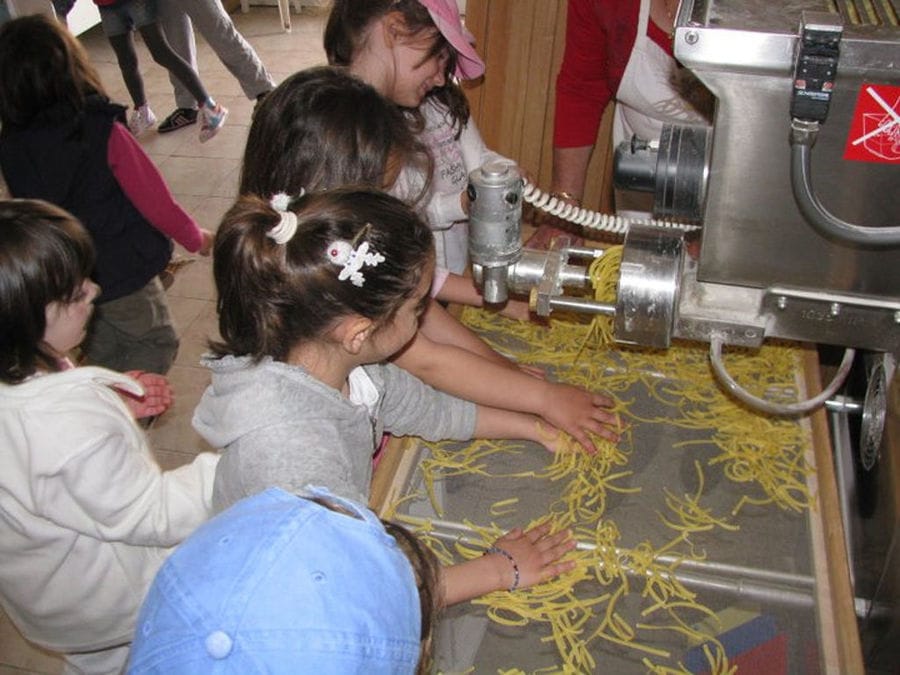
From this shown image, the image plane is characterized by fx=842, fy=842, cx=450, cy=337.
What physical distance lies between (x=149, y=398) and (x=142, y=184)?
74 centimetres

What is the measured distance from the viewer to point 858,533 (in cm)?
144

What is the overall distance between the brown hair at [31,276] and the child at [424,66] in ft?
1.85

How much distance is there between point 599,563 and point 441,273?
645mm

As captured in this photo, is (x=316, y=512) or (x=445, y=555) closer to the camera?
(x=316, y=512)

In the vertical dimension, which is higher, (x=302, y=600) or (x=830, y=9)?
(x=830, y=9)

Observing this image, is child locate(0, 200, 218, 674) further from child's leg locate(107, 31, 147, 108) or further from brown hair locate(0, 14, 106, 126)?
child's leg locate(107, 31, 147, 108)

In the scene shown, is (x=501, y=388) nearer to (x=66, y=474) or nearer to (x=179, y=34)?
(x=66, y=474)

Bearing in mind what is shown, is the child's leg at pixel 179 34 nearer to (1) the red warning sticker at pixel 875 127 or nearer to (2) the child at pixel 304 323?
(2) the child at pixel 304 323

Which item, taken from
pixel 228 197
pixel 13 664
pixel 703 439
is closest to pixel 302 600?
pixel 703 439

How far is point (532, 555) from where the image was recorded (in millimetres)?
1159

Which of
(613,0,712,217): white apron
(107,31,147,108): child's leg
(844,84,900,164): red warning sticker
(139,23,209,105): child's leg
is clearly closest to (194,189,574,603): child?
(844,84,900,164): red warning sticker

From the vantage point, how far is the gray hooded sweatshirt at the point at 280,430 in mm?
1047

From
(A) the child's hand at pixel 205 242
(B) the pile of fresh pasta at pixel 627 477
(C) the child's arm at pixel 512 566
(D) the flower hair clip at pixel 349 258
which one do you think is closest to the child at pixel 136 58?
(A) the child's hand at pixel 205 242

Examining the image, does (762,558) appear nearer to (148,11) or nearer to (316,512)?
(316,512)
